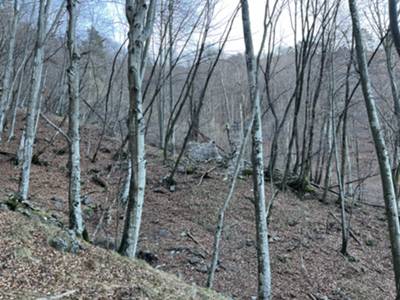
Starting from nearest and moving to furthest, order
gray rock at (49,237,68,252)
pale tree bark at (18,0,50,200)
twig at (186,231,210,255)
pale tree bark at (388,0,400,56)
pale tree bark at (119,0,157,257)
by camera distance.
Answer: pale tree bark at (388,0,400,56) < gray rock at (49,237,68,252) < pale tree bark at (119,0,157,257) < pale tree bark at (18,0,50,200) < twig at (186,231,210,255)

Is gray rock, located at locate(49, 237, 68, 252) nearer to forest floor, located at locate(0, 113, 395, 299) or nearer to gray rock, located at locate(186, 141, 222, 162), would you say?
forest floor, located at locate(0, 113, 395, 299)

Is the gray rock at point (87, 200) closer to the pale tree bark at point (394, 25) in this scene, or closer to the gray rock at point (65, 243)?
the gray rock at point (65, 243)

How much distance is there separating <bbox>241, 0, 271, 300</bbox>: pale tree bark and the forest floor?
4.15 ft

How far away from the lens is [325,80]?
1458 cm

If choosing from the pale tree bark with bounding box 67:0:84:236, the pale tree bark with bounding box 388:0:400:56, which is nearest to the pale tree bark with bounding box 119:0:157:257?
the pale tree bark with bounding box 67:0:84:236

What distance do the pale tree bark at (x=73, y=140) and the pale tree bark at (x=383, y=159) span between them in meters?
4.29

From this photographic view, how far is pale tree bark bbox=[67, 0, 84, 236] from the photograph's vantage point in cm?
549

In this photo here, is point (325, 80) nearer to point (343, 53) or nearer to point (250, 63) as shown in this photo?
point (343, 53)

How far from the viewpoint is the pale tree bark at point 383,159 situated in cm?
543

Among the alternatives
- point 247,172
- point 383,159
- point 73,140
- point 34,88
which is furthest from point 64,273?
point 247,172

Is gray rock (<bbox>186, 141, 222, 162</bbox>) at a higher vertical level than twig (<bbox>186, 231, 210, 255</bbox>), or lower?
higher

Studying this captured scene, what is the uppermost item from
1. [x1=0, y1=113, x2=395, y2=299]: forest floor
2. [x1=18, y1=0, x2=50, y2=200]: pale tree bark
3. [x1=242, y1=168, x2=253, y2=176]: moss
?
[x1=18, y1=0, x2=50, y2=200]: pale tree bark

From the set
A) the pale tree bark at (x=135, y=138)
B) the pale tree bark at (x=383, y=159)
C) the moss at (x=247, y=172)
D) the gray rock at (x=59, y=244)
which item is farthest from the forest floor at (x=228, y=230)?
the pale tree bark at (x=383, y=159)

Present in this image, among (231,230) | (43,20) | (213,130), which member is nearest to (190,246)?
(231,230)
